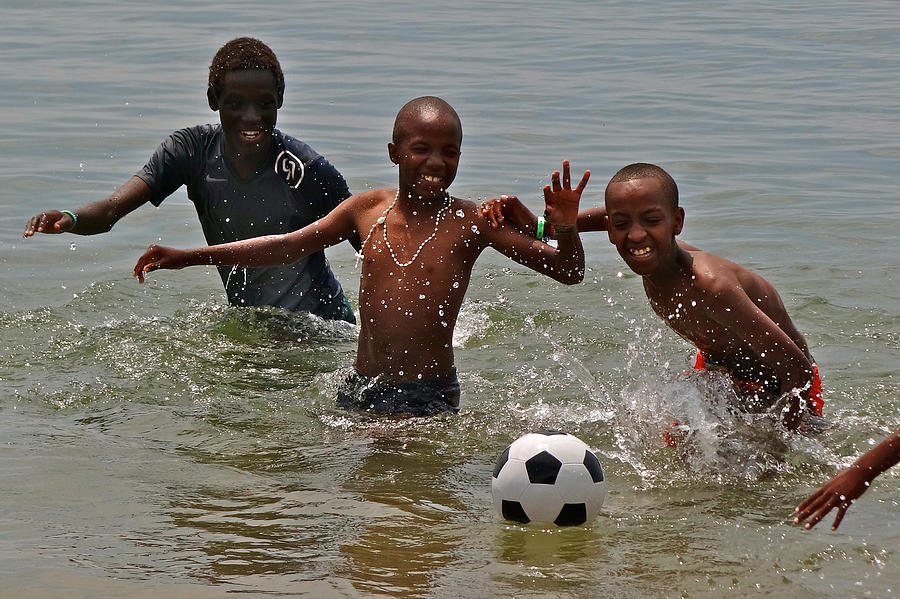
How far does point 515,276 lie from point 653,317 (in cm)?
151

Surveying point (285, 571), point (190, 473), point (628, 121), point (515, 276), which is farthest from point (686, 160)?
point (285, 571)

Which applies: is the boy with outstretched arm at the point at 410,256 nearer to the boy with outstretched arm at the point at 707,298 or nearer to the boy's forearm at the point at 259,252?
the boy's forearm at the point at 259,252

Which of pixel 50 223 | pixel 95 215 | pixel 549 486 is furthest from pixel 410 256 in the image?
pixel 95 215

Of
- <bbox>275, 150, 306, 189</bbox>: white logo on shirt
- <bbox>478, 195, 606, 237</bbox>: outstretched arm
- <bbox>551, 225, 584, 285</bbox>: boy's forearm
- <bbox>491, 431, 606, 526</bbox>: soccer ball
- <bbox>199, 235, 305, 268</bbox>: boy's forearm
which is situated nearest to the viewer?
<bbox>491, 431, 606, 526</bbox>: soccer ball

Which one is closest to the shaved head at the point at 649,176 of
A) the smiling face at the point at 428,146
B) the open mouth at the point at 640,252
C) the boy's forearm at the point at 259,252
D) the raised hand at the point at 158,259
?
the open mouth at the point at 640,252

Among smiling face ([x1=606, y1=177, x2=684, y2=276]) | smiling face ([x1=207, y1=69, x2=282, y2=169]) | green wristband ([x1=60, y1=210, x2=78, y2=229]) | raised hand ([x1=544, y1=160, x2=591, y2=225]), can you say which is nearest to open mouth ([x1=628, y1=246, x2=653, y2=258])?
smiling face ([x1=606, y1=177, x2=684, y2=276])

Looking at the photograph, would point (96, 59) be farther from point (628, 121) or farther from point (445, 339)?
point (445, 339)

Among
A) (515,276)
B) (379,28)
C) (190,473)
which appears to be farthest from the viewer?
(379,28)

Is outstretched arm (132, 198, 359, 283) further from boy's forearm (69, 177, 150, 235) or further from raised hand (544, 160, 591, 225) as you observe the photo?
raised hand (544, 160, 591, 225)

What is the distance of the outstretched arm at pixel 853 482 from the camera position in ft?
14.5

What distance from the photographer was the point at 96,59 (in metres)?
20.9

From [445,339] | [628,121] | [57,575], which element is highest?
[628,121]

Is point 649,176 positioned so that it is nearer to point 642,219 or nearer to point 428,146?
point 642,219

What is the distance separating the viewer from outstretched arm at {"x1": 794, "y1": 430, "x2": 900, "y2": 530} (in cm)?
443
